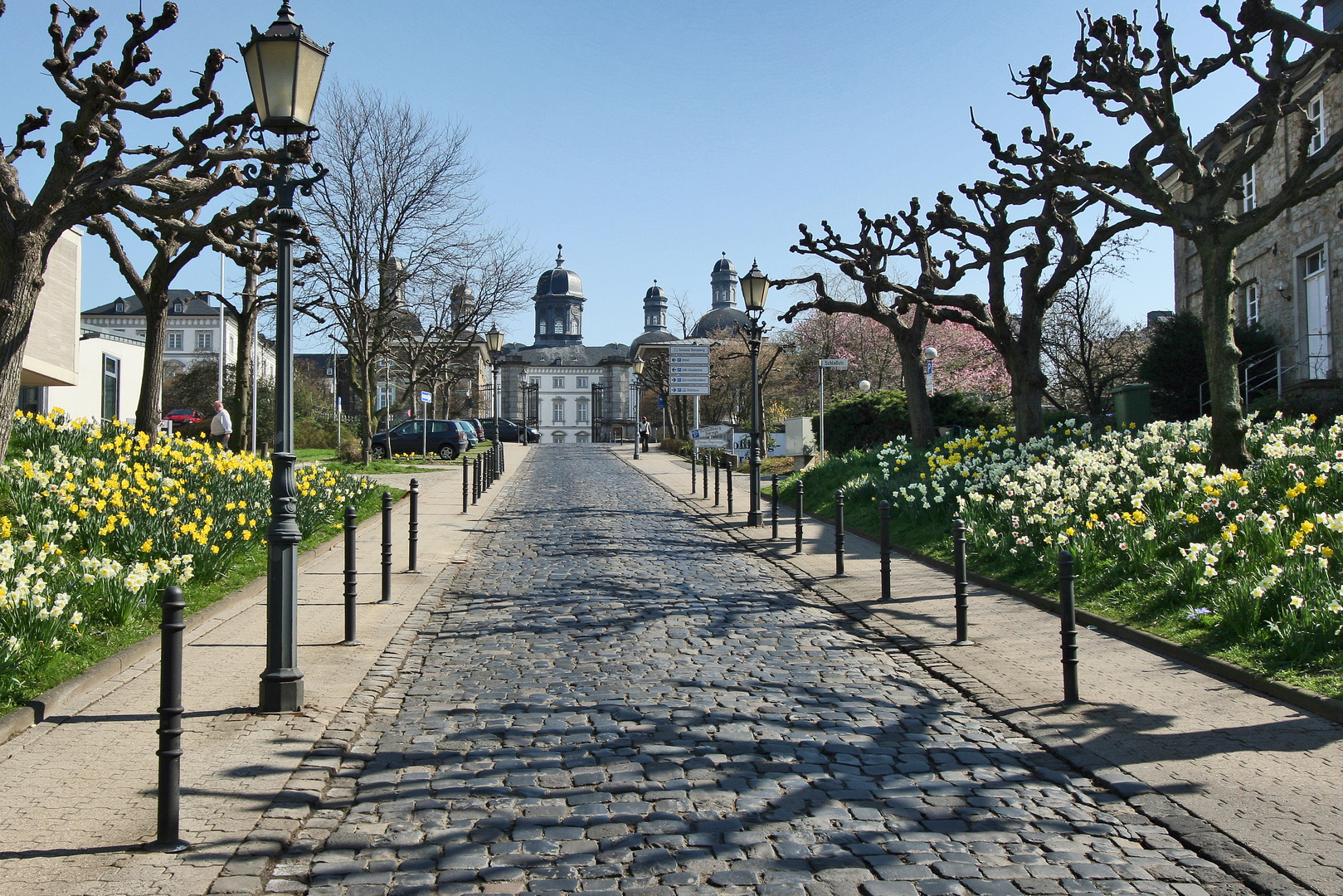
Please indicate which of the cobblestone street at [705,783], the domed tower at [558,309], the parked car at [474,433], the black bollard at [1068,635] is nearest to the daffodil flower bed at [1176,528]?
the black bollard at [1068,635]

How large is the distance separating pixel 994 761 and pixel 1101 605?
4.51 meters

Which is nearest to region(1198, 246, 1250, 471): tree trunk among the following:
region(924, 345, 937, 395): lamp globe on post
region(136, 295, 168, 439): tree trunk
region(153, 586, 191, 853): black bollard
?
region(153, 586, 191, 853): black bollard

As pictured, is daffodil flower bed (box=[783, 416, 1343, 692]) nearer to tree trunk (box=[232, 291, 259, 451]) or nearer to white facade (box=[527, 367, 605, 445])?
tree trunk (box=[232, 291, 259, 451])

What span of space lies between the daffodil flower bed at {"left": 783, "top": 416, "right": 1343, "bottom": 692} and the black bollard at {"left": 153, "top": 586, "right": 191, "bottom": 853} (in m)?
6.40

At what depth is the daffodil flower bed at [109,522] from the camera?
23.2ft

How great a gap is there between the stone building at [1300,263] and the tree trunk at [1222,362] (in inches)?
370

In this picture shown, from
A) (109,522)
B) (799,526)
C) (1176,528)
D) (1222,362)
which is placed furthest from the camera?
(799,526)

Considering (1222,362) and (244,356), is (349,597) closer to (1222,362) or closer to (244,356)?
(1222,362)

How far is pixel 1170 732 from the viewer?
6.13 meters

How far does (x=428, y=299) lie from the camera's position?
3575cm

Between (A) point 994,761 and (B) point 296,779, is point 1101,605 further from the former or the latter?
(B) point 296,779

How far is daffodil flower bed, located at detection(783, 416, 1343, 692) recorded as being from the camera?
7812 mm

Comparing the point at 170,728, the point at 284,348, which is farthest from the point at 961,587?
the point at 170,728

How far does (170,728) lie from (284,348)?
2977 millimetres
